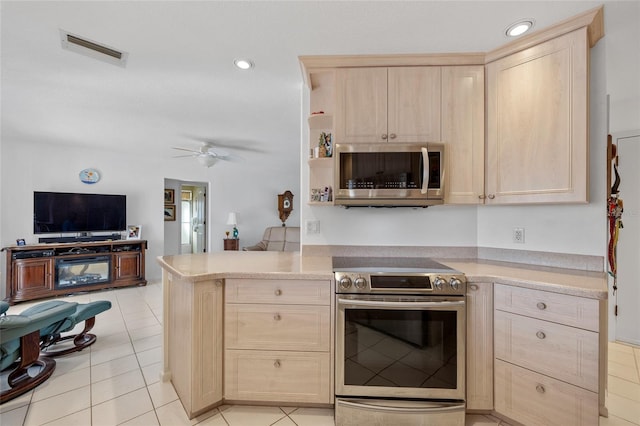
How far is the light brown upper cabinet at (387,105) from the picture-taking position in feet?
6.29

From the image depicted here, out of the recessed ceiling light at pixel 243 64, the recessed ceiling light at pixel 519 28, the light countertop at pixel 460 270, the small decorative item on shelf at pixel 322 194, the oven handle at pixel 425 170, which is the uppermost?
the recessed ceiling light at pixel 519 28

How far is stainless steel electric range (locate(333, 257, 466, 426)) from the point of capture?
1486 millimetres

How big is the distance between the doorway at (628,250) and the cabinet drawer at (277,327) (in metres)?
2.82

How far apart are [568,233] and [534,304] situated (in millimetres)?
738

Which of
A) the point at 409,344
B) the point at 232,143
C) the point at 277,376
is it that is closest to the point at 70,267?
the point at 232,143

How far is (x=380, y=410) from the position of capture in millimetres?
Answer: 1481

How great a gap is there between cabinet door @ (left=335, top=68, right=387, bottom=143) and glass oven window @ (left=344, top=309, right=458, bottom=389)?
1.18 metres

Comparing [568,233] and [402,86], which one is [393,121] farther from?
[568,233]

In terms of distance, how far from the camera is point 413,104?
1.93 meters

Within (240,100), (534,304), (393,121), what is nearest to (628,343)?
(534,304)

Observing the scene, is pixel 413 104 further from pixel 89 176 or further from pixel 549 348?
pixel 89 176

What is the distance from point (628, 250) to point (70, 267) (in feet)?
21.7

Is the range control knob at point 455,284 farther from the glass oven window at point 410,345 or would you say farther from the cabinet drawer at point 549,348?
the cabinet drawer at point 549,348

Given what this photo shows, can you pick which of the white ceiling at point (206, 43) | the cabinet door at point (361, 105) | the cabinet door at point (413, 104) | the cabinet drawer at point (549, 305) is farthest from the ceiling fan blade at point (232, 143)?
the cabinet drawer at point (549, 305)
